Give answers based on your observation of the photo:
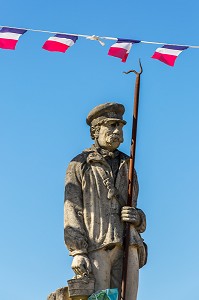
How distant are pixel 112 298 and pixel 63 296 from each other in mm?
879

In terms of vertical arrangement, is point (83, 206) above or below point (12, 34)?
below

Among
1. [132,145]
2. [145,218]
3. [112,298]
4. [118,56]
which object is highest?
[118,56]

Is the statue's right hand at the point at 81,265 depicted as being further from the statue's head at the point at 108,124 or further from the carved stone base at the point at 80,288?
the statue's head at the point at 108,124

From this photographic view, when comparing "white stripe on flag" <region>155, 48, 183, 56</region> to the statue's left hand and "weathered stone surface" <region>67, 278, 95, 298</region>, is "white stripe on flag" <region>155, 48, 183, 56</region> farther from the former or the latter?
"weathered stone surface" <region>67, 278, 95, 298</region>

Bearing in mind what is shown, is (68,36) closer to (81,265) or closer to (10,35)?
(10,35)

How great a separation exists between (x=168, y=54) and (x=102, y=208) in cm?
303

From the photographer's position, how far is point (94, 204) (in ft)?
53.5

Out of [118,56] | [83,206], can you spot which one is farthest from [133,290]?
[118,56]

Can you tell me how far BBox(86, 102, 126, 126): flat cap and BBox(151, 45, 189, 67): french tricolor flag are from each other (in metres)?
1.19

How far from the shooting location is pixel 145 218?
16500mm

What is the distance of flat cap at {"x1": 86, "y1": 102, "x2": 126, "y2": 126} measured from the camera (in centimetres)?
1680

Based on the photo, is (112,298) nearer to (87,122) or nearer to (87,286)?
(87,286)

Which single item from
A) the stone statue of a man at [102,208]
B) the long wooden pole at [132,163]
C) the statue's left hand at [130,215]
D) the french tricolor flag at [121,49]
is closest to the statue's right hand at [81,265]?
the stone statue of a man at [102,208]

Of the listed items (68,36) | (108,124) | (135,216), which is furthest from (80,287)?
(68,36)
